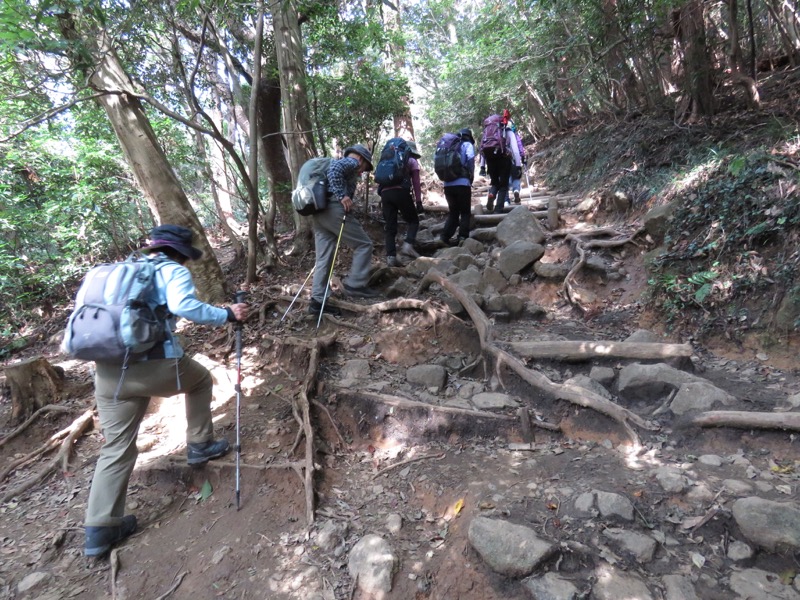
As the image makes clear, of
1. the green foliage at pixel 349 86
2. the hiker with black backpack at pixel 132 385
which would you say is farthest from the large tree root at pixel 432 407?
the green foliage at pixel 349 86

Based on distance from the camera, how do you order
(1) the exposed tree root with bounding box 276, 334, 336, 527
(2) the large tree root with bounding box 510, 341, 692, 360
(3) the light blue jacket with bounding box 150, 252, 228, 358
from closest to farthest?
(3) the light blue jacket with bounding box 150, 252, 228, 358 < (1) the exposed tree root with bounding box 276, 334, 336, 527 < (2) the large tree root with bounding box 510, 341, 692, 360

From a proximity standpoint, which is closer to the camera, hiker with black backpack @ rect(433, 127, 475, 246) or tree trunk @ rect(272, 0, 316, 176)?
hiker with black backpack @ rect(433, 127, 475, 246)

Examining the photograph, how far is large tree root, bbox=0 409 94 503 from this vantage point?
3784 mm

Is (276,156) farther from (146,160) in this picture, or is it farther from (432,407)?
(432,407)

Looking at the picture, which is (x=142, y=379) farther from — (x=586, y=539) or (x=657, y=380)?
(x=657, y=380)

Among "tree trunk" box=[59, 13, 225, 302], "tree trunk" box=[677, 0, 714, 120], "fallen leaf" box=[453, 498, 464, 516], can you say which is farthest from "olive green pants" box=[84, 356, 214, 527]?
"tree trunk" box=[677, 0, 714, 120]

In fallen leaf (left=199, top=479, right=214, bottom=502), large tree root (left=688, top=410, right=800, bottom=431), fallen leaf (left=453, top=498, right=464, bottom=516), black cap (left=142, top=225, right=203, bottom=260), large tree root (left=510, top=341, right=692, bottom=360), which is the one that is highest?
black cap (left=142, top=225, right=203, bottom=260)

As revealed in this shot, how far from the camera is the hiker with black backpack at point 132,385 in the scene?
9.46 ft

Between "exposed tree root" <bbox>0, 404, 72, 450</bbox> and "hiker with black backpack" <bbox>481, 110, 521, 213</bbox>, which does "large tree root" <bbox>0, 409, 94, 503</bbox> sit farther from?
"hiker with black backpack" <bbox>481, 110, 521, 213</bbox>

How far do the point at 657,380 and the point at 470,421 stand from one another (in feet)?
5.51

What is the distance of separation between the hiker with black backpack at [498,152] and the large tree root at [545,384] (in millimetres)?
3816

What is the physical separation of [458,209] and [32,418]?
6543mm

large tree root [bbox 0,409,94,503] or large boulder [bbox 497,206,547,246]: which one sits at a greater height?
large boulder [bbox 497,206,547,246]

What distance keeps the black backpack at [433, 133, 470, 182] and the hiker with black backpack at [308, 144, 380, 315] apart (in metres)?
1.77
